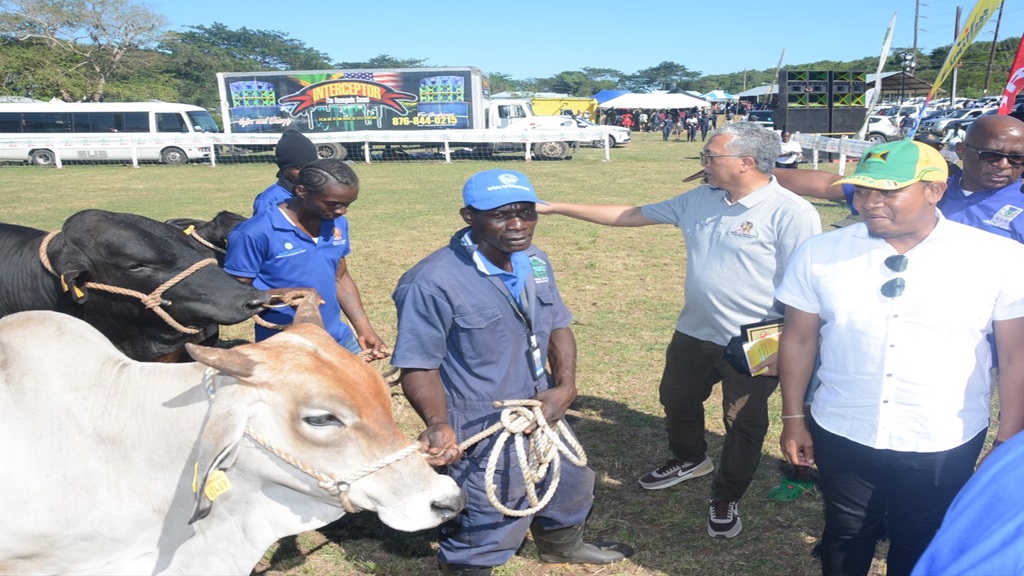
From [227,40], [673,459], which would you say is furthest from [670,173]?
[227,40]

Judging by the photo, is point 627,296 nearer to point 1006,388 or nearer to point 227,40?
point 1006,388

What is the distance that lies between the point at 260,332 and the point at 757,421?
259 cm

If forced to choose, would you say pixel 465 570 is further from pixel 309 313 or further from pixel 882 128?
pixel 882 128

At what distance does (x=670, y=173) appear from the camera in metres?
21.0

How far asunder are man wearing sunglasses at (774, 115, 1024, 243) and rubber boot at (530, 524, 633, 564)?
2.02m

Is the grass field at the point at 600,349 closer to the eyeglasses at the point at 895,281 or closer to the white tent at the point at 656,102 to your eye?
the eyeglasses at the point at 895,281

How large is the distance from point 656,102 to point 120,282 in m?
43.2

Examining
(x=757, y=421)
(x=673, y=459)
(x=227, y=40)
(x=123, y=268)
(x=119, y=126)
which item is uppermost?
(x=227, y=40)

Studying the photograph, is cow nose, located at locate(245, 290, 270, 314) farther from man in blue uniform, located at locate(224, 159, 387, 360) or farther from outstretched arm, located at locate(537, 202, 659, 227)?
outstretched arm, located at locate(537, 202, 659, 227)

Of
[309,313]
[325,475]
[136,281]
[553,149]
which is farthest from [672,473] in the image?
[553,149]

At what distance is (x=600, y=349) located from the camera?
6617 mm

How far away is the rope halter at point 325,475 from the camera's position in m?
2.20

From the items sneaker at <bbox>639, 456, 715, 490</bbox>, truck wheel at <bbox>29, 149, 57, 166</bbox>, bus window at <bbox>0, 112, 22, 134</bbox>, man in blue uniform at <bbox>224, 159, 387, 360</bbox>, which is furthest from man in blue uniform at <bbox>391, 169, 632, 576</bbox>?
bus window at <bbox>0, 112, 22, 134</bbox>

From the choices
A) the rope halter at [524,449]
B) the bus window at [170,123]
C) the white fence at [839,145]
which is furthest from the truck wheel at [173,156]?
the rope halter at [524,449]
